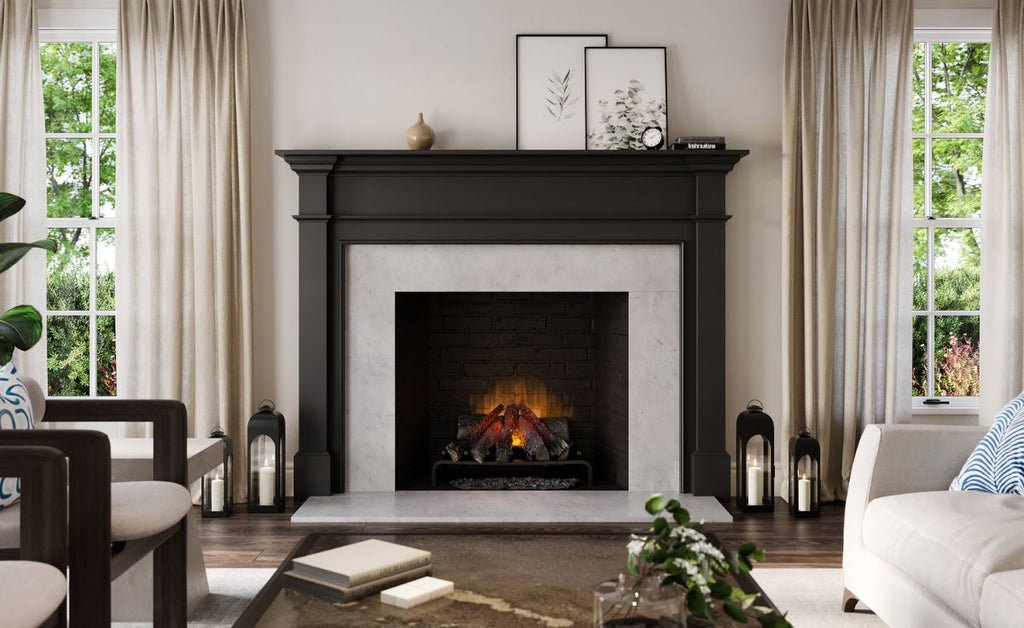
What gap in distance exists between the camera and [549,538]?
2129 mm

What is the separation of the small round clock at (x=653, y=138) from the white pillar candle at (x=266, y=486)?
238 cm

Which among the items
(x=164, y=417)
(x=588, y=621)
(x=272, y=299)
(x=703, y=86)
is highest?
(x=703, y=86)

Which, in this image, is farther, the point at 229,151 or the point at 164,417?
the point at 229,151

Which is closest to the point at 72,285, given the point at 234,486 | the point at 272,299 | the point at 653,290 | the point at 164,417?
the point at 272,299

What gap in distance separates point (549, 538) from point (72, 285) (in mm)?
3353

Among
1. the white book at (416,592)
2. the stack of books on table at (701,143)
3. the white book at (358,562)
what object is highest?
the stack of books on table at (701,143)

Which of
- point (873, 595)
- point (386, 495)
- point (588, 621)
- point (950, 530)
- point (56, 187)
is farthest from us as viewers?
point (56, 187)

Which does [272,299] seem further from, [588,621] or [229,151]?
[588,621]

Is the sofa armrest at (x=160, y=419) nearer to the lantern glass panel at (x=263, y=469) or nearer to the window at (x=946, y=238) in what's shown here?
the lantern glass panel at (x=263, y=469)

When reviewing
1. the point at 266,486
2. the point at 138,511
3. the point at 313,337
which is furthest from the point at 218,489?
the point at 138,511

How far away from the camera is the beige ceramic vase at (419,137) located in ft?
13.3

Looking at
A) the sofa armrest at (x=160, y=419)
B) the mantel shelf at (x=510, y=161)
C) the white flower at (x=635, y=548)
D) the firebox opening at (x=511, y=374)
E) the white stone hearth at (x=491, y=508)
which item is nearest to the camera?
the white flower at (x=635, y=548)

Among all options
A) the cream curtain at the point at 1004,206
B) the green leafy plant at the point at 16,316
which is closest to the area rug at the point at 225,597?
the green leafy plant at the point at 16,316

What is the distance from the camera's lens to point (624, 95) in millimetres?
4188
